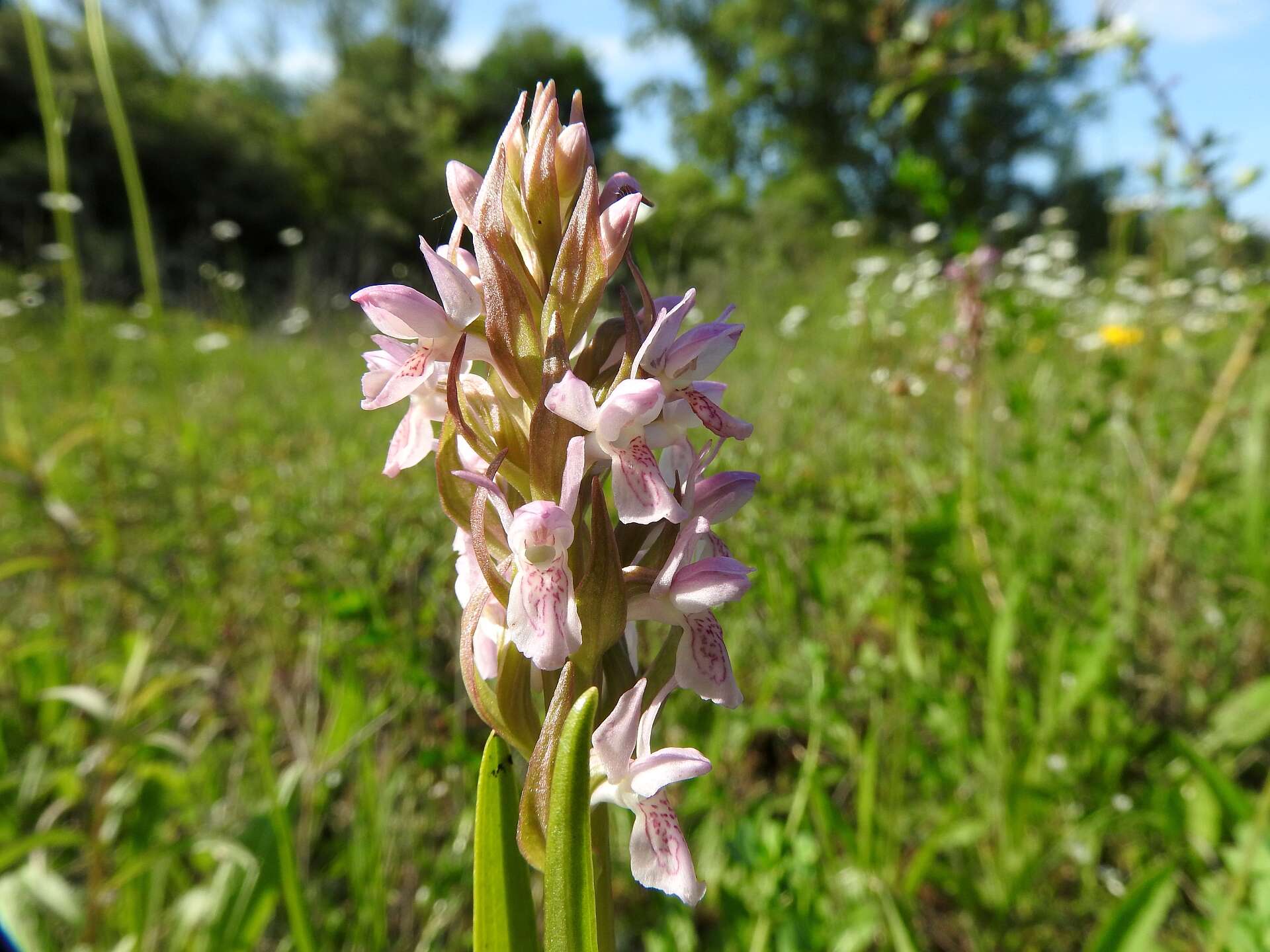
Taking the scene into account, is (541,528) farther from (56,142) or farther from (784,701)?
(56,142)

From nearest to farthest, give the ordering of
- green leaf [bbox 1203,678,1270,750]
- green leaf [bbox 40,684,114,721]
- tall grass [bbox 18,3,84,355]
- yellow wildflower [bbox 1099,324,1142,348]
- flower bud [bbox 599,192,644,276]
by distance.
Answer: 1. flower bud [bbox 599,192,644,276]
2. green leaf [bbox 40,684,114,721]
3. green leaf [bbox 1203,678,1270,750]
4. tall grass [bbox 18,3,84,355]
5. yellow wildflower [bbox 1099,324,1142,348]

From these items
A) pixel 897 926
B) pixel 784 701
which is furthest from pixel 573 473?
pixel 784 701

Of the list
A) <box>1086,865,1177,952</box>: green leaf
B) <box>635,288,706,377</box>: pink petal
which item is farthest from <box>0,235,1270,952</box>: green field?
<box>635,288,706,377</box>: pink petal

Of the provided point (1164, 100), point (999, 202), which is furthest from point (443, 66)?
point (1164, 100)

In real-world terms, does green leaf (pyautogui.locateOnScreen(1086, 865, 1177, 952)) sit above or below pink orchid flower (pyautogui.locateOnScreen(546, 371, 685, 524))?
below

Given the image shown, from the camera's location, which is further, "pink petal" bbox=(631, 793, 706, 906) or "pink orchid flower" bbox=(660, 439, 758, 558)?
"pink orchid flower" bbox=(660, 439, 758, 558)

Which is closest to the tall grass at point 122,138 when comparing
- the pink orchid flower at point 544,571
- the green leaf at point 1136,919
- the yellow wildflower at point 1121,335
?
the pink orchid flower at point 544,571

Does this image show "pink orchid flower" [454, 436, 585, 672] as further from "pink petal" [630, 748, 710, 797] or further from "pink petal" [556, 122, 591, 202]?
"pink petal" [556, 122, 591, 202]
